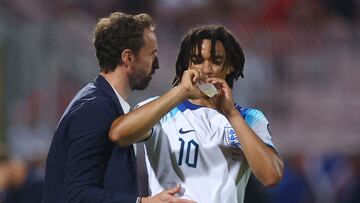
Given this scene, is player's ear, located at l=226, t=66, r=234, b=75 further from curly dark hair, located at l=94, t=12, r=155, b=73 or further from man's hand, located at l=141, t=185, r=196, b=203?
man's hand, located at l=141, t=185, r=196, b=203

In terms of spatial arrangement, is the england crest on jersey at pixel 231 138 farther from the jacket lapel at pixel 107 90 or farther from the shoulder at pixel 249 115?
the jacket lapel at pixel 107 90

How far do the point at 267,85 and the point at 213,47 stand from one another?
5.35 meters

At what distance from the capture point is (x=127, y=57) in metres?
4.41

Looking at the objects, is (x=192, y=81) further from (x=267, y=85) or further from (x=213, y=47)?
(x=267, y=85)

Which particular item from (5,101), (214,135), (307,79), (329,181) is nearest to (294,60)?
(307,79)

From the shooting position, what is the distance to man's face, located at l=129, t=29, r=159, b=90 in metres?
4.41

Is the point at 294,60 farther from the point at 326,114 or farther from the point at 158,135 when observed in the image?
the point at 158,135

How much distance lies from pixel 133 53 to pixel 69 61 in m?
5.55

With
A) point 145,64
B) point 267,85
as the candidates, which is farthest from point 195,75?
point 267,85

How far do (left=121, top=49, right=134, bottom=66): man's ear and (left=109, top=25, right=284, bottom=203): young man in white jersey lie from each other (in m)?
0.18

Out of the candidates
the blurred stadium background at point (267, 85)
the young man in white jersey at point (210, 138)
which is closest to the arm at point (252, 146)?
the young man in white jersey at point (210, 138)

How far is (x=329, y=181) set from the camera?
9695 millimetres

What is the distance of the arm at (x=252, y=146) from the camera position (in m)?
4.32

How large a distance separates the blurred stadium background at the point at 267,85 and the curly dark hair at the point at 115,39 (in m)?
5.12
